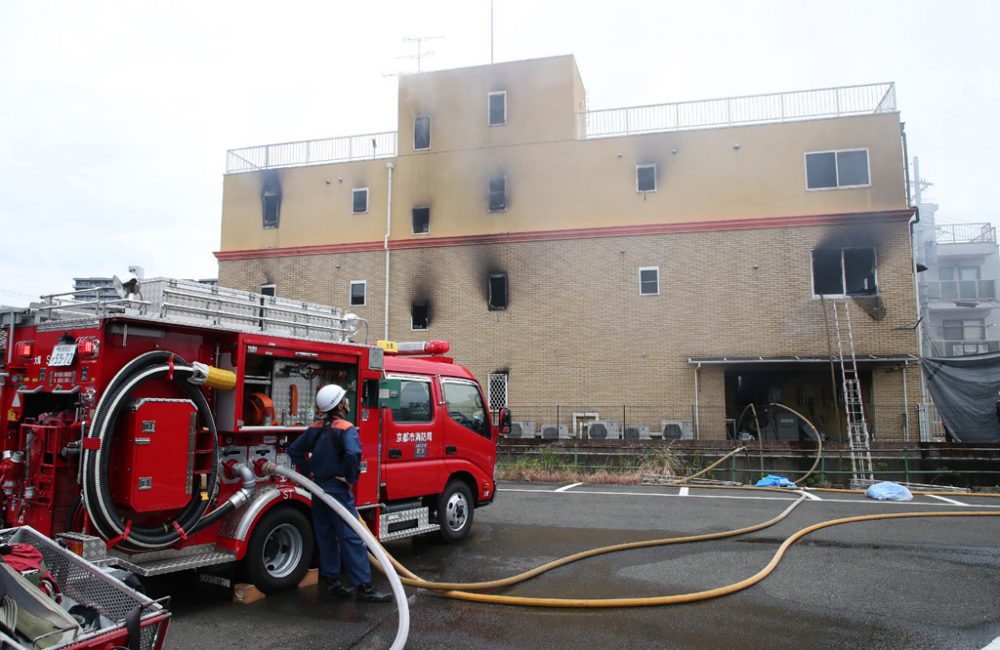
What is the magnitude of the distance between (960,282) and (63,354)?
42381 millimetres

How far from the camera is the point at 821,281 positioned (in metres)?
18.1

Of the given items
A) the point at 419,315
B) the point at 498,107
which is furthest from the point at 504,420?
the point at 498,107

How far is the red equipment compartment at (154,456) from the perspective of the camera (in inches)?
205

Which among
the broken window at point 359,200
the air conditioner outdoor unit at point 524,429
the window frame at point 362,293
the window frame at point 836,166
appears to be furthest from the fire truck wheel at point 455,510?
the broken window at point 359,200

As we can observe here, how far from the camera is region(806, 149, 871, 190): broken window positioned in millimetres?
18281

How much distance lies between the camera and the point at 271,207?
22422mm

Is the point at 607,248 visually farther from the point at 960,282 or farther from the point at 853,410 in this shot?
the point at 960,282

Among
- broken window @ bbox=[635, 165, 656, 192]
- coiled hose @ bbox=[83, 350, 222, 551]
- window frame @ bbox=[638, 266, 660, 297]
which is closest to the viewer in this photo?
coiled hose @ bbox=[83, 350, 222, 551]

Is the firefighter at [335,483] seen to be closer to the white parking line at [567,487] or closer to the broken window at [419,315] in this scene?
the white parking line at [567,487]

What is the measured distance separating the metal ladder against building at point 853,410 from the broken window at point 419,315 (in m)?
11.0

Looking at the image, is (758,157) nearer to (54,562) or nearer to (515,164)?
(515,164)

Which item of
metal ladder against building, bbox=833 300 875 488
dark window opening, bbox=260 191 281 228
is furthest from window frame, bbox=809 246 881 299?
dark window opening, bbox=260 191 281 228

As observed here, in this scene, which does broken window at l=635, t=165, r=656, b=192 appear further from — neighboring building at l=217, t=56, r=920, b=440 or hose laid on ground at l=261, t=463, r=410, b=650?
hose laid on ground at l=261, t=463, r=410, b=650

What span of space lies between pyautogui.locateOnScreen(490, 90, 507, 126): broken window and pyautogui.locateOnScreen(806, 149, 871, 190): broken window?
8.66 m
